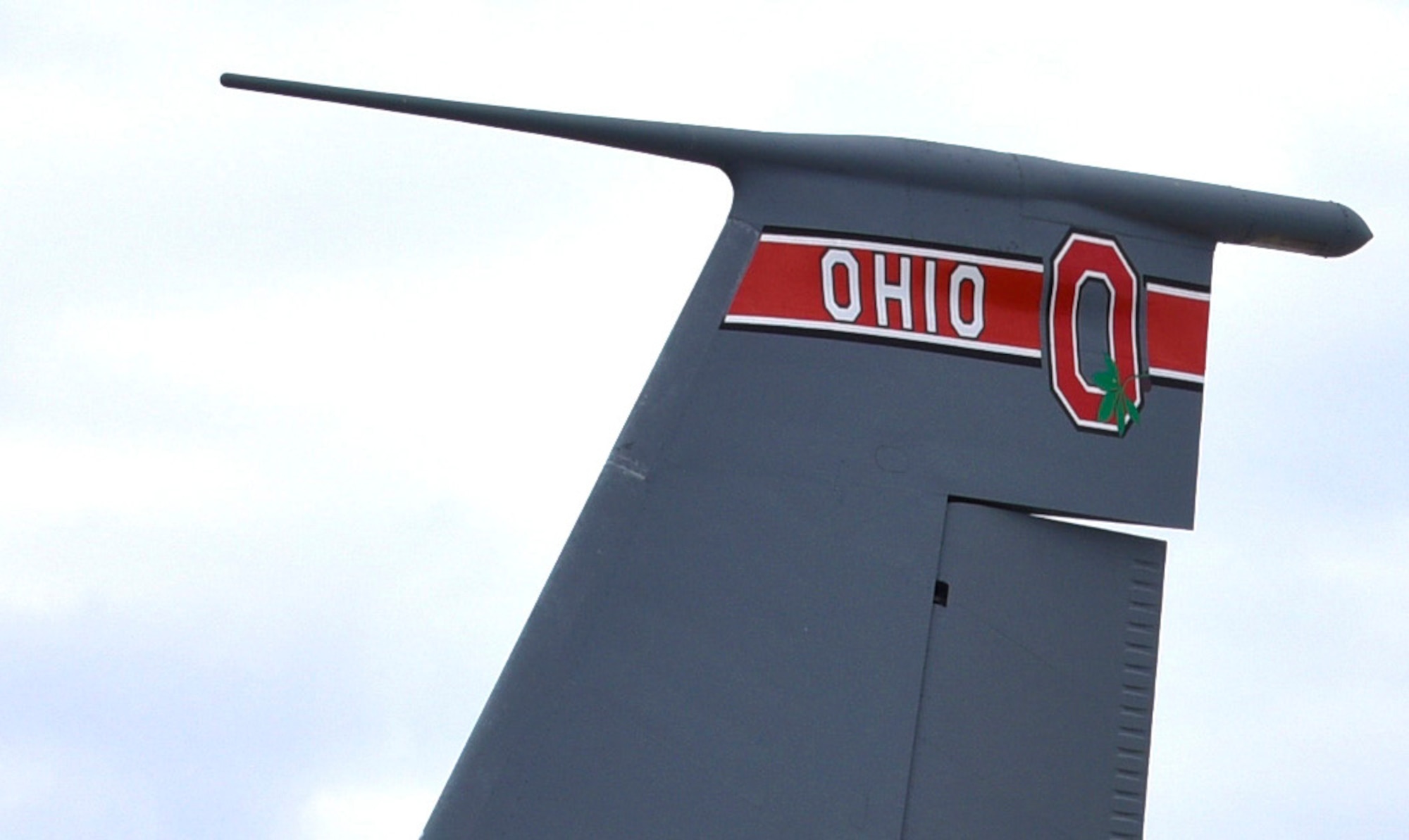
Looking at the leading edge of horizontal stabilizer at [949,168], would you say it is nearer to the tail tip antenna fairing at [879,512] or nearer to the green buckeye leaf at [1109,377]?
the tail tip antenna fairing at [879,512]

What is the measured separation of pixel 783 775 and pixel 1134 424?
1.32 metres

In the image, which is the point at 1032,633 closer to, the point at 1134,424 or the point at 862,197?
the point at 1134,424

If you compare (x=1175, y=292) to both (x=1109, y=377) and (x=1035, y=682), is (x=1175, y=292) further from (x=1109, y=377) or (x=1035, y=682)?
(x=1035, y=682)

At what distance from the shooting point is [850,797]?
5766mm

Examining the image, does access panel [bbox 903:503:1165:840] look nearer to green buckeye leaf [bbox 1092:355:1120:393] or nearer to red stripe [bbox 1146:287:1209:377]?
green buckeye leaf [bbox 1092:355:1120:393]

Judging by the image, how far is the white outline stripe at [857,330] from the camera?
6020 millimetres

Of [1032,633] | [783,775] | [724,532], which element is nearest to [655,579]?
[724,532]

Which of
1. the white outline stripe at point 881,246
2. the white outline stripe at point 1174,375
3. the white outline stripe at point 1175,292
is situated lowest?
the white outline stripe at point 1174,375

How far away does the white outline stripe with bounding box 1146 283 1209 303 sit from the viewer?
6199 mm

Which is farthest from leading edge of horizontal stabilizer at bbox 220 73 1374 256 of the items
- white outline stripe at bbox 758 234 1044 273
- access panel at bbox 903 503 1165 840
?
access panel at bbox 903 503 1165 840

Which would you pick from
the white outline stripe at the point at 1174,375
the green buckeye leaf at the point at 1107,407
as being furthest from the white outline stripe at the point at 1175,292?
the green buckeye leaf at the point at 1107,407

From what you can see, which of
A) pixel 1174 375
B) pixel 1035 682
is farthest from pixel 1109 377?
pixel 1035 682

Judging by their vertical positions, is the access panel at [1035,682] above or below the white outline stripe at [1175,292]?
below

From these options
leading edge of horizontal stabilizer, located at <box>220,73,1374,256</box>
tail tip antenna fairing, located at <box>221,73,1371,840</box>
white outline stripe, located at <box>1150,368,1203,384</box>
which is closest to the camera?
tail tip antenna fairing, located at <box>221,73,1371,840</box>
